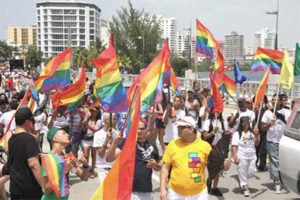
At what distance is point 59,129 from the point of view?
4.22m

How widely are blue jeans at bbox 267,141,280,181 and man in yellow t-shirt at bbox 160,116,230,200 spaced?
3242mm

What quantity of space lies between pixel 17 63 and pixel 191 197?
2788cm

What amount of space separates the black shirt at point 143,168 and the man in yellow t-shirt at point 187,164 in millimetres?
240

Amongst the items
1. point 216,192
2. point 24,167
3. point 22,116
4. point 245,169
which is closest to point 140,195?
point 24,167

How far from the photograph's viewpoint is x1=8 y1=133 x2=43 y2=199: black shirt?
3.88 meters

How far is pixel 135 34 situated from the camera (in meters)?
52.5

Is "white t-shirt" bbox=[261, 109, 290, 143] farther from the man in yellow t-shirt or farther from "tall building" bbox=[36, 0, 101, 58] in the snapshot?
"tall building" bbox=[36, 0, 101, 58]

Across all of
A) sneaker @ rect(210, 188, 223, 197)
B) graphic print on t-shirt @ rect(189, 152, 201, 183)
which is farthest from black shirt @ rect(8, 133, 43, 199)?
sneaker @ rect(210, 188, 223, 197)

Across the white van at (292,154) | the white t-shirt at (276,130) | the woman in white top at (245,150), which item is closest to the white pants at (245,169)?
the woman in white top at (245,150)

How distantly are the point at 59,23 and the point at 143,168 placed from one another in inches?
6820

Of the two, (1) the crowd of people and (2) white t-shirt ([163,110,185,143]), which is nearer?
(1) the crowd of people

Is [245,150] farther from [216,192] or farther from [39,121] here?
[39,121]

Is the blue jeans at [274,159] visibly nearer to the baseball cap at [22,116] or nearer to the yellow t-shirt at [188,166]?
the yellow t-shirt at [188,166]

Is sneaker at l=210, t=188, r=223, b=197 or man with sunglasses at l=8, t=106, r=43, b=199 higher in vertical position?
man with sunglasses at l=8, t=106, r=43, b=199
